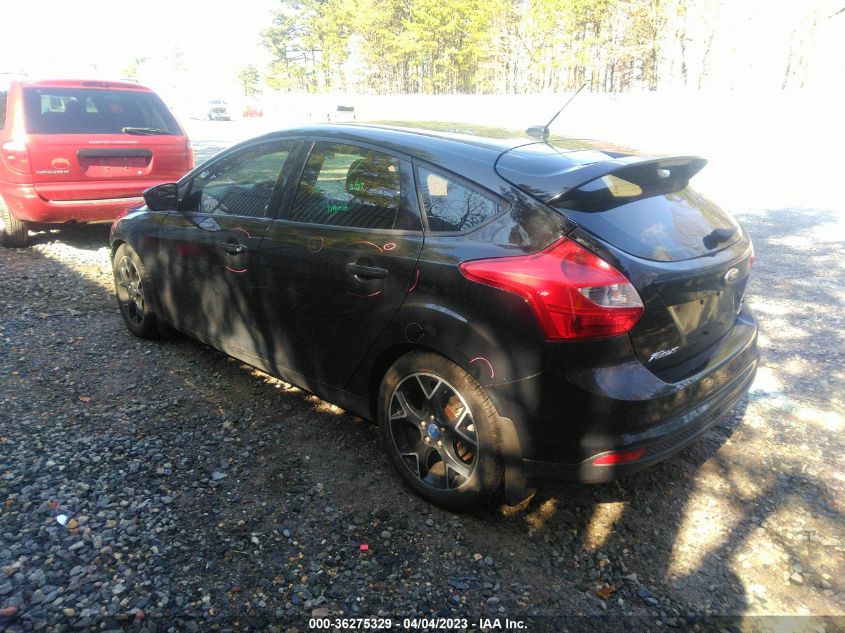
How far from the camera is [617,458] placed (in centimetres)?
236

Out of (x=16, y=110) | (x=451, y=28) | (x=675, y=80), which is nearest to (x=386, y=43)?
(x=451, y=28)

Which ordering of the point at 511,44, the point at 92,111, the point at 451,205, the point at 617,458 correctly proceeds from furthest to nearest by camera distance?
the point at 511,44
the point at 92,111
the point at 451,205
the point at 617,458

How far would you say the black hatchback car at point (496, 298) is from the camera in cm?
232

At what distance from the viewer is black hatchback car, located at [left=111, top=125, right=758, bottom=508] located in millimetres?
2318

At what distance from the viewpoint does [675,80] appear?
41938 mm

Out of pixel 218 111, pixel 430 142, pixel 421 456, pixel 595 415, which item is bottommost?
pixel 421 456

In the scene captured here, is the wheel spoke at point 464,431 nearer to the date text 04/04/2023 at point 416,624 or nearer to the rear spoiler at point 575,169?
the date text 04/04/2023 at point 416,624

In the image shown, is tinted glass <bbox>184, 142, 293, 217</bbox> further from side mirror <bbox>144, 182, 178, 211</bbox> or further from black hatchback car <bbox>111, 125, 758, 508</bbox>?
side mirror <bbox>144, 182, 178, 211</bbox>

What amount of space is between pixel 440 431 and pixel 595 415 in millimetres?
709

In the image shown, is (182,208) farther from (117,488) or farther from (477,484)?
(477,484)

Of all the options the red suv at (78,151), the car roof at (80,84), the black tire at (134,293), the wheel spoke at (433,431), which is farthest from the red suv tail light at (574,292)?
the car roof at (80,84)

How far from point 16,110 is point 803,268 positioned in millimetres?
8431

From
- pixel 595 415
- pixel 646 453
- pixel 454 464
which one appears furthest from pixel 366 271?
pixel 646 453

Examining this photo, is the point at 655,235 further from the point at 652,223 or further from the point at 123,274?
the point at 123,274
